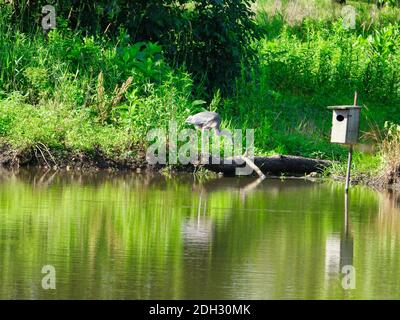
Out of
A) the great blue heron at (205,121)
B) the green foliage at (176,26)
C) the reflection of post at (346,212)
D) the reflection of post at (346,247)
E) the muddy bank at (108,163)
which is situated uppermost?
the green foliage at (176,26)

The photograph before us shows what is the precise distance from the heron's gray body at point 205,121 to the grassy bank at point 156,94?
22 cm

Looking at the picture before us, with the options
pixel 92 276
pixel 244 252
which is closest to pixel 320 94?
pixel 244 252

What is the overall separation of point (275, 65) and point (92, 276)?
15.5m

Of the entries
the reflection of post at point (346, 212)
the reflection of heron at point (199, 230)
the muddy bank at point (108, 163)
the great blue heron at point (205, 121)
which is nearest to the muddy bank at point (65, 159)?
the muddy bank at point (108, 163)

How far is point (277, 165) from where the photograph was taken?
60.6 ft

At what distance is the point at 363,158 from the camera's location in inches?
735

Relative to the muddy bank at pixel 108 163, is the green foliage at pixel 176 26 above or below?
above

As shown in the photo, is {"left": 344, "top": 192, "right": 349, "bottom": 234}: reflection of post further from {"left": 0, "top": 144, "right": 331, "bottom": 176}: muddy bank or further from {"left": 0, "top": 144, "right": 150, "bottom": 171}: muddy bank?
{"left": 0, "top": 144, "right": 150, "bottom": 171}: muddy bank

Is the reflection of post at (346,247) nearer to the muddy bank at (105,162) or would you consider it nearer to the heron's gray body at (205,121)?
the muddy bank at (105,162)

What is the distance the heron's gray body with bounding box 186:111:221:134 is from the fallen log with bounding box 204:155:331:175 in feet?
2.20

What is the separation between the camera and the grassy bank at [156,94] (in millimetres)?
18312

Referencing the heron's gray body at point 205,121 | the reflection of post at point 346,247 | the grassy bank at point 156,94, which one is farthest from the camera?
the heron's gray body at point 205,121

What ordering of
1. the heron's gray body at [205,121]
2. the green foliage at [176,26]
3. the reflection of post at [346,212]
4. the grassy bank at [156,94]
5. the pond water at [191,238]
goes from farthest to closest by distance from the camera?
1. the green foliage at [176,26]
2. the heron's gray body at [205,121]
3. the grassy bank at [156,94]
4. the reflection of post at [346,212]
5. the pond water at [191,238]
